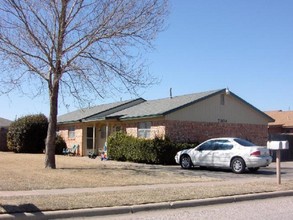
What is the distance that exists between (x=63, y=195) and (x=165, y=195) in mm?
2633

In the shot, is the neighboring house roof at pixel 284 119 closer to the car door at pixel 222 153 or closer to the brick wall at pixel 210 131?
the brick wall at pixel 210 131

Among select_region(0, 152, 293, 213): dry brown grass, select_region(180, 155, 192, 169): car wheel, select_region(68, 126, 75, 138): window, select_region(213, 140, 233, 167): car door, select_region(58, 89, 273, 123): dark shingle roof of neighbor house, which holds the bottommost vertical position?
select_region(0, 152, 293, 213): dry brown grass

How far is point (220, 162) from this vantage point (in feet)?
66.3

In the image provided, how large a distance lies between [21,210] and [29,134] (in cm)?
2677

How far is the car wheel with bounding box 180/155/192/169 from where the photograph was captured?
2186 centimetres

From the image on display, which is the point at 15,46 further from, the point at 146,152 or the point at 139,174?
the point at 146,152

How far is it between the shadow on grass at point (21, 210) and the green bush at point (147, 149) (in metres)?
14.9

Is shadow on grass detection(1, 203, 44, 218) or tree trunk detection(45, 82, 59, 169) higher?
tree trunk detection(45, 82, 59, 169)

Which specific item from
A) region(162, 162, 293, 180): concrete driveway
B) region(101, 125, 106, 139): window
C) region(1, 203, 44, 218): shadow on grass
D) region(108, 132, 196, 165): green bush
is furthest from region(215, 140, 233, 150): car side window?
region(101, 125, 106, 139): window

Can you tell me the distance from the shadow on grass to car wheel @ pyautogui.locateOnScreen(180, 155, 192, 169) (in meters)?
13.0

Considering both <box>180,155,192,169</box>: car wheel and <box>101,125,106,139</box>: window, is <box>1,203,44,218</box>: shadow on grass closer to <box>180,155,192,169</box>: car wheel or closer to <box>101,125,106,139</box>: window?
<box>180,155,192,169</box>: car wheel

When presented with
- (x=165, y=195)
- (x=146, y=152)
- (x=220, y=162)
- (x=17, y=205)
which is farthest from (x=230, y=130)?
(x=17, y=205)

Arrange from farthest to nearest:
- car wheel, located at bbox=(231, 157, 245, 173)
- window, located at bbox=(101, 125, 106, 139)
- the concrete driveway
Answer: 1. window, located at bbox=(101, 125, 106, 139)
2. car wheel, located at bbox=(231, 157, 245, 173)
3. the concrete driveway

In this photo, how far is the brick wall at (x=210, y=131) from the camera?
26.4 metres
